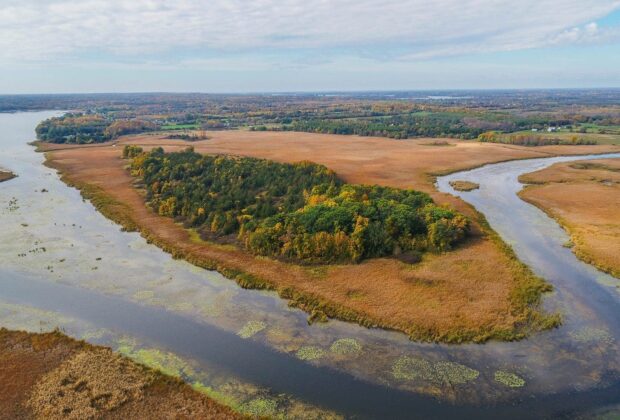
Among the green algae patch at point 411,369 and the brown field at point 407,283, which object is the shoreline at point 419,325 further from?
the green algae patch at point 411,369

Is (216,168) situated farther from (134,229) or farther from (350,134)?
(350,134)

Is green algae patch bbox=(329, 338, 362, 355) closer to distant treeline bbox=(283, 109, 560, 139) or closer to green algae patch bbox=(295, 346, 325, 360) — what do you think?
green algae patch bbox=(295, 346, 325, 360)

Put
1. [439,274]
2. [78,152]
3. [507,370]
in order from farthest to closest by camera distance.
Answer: [78,152] → [439,274] → [507,370]

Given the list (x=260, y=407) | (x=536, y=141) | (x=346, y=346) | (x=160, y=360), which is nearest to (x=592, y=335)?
(x=346, y=346)

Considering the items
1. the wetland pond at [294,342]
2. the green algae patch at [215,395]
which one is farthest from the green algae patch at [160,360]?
the green algae patch at [215,395]

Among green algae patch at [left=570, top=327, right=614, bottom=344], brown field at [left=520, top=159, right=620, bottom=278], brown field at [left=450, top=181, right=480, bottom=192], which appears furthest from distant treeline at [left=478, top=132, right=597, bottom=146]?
green algae patch at [left=570, top=327, right=614, bottom=344]

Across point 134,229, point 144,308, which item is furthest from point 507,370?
point 134,229
